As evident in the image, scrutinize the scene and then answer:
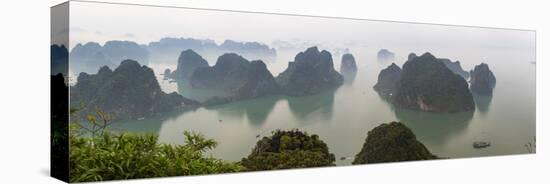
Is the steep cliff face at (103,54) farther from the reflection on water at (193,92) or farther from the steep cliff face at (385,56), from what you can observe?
the steep cliff face at (385,56)

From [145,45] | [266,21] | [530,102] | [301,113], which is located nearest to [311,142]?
[301,113]

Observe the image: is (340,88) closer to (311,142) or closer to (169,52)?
(311,142)

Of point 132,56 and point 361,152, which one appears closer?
point 132,56

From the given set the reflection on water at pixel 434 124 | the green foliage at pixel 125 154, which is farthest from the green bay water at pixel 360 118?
the green foliage at pixel 125 154

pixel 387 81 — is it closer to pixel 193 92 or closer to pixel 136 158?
pixel 193 92

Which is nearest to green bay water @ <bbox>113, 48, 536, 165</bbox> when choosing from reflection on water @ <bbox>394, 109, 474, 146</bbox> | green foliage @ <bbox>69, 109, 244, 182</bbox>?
reflection on water @ <bbox>394, 109, 474, 146</bbox>

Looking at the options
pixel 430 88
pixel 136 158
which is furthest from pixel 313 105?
pixel 136 158
